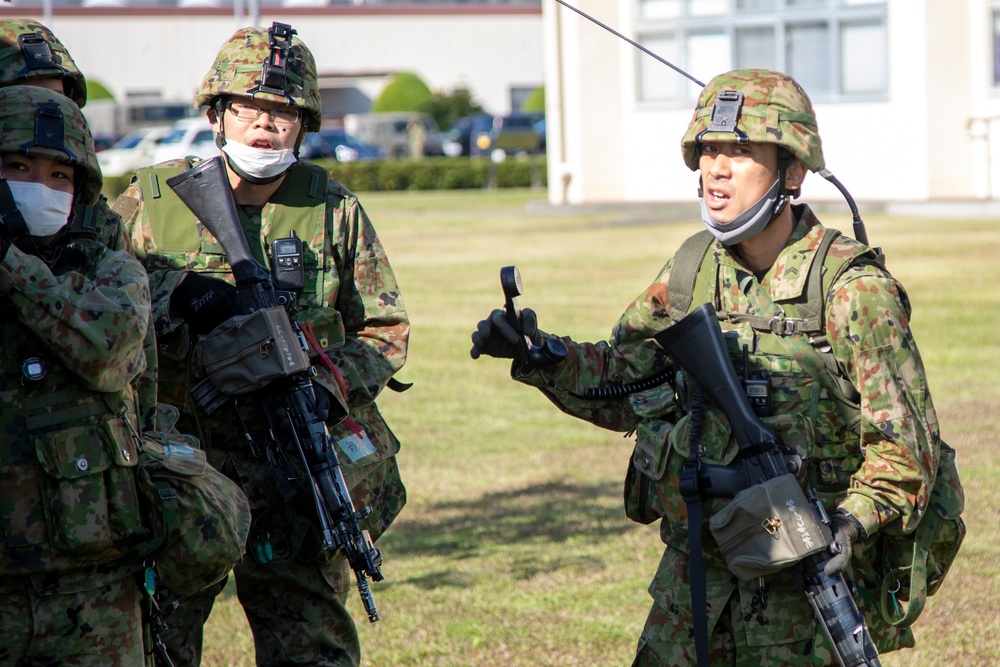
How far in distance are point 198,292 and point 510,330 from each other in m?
1.05

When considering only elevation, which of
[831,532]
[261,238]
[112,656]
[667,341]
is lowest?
[112,656]

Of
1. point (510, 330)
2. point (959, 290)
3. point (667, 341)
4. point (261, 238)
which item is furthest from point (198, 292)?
point (959, 290)

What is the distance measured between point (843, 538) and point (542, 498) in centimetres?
430

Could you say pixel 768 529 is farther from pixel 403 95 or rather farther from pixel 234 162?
pixel 403 95

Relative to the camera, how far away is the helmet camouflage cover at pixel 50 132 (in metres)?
2.96

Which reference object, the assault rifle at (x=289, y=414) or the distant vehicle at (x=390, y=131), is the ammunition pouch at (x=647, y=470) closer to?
the assault rifle at (x=289, y=414)

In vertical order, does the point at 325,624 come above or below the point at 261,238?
below

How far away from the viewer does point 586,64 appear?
25.3 meters

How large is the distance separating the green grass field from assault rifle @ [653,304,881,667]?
6.25ft

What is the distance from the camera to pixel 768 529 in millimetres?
3047

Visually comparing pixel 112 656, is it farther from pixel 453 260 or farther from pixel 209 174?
pixel 453 260

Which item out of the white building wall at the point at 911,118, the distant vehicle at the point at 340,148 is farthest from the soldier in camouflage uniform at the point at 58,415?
the distant vehicle at the point at 340,148

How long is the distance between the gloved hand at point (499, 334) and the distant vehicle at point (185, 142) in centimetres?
2960

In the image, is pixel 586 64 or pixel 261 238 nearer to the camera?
pixel 261 238
